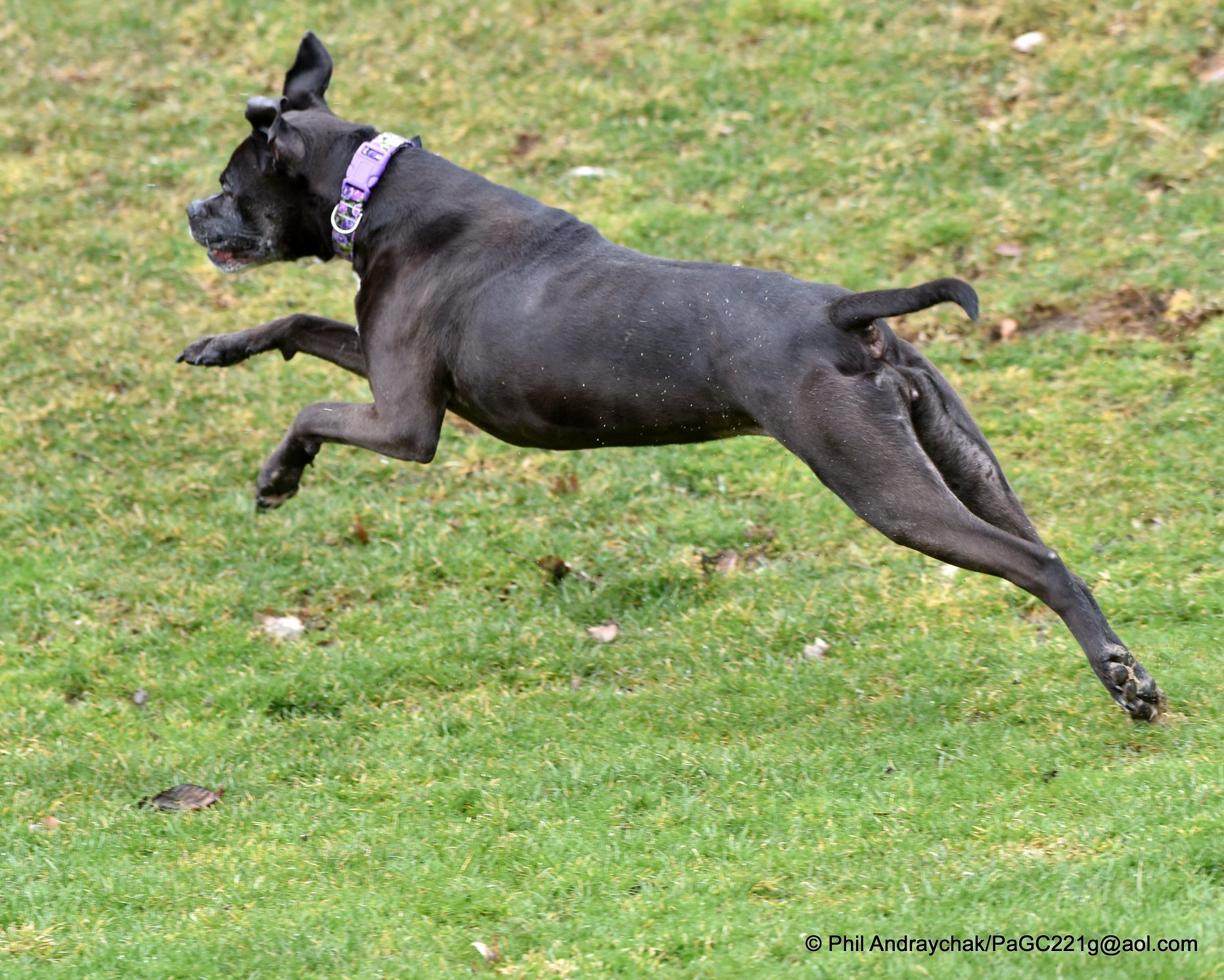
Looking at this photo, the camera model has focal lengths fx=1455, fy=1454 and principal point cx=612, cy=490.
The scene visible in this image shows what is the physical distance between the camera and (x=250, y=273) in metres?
9.88

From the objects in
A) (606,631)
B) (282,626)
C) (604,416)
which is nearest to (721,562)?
(606,631)

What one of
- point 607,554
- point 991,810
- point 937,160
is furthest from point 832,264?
point 991,810

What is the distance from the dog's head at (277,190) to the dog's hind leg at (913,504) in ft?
7.49

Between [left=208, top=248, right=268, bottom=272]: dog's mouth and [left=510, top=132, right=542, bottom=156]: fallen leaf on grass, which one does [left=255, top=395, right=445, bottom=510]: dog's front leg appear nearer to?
[left=208, top=248, right=268, bottom=272]: dog's mouth

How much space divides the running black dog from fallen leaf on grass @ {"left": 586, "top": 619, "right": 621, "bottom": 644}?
1.19 meters

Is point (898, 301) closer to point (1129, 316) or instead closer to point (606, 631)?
point (606, 631)

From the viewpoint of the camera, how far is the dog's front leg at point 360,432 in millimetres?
5809

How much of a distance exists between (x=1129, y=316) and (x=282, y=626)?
5.15 m

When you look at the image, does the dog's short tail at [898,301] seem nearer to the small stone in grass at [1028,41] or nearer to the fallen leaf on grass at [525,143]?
the fallen leaf on grass at [525,143]

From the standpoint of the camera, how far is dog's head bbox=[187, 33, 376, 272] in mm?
6070

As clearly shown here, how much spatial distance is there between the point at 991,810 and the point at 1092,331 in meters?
4.50

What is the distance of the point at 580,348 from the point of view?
18.1ft

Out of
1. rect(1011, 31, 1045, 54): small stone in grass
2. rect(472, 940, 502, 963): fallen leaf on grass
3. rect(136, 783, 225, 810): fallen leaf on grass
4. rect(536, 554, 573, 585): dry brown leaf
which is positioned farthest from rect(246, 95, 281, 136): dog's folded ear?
rect(1011, 31, 1045, 54): small stone in grass

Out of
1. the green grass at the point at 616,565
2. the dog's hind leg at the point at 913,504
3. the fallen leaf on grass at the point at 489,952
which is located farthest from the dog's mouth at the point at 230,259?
the fallen leaf on grass at the point at 489,952
